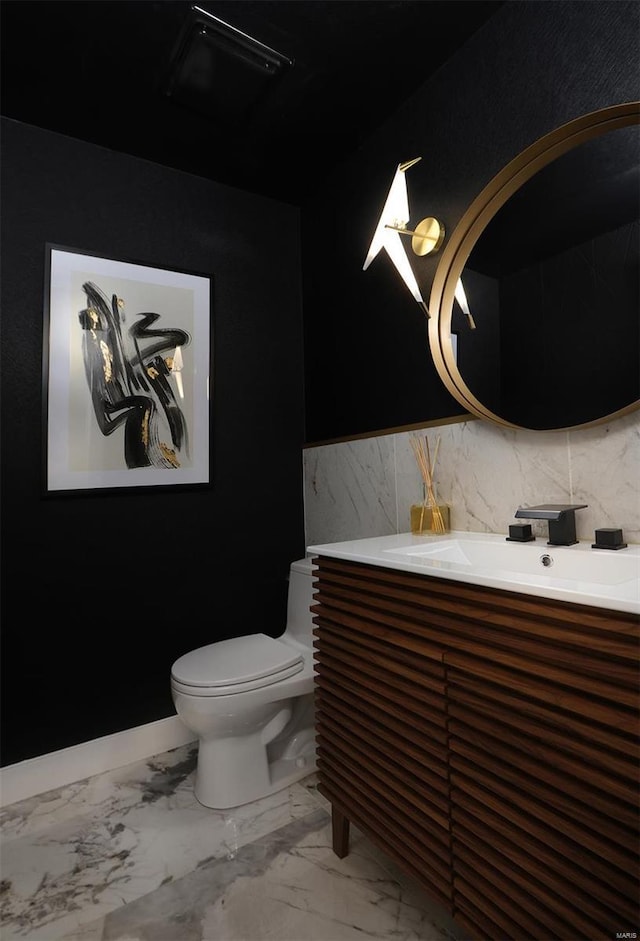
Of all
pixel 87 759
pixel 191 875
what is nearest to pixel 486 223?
pixel 191 875

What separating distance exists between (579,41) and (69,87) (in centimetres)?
167

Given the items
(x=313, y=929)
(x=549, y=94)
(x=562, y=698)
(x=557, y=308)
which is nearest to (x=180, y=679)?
(x=313, y=929)

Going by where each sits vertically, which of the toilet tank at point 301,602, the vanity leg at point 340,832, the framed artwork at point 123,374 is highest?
the framed artwork at point 123,374

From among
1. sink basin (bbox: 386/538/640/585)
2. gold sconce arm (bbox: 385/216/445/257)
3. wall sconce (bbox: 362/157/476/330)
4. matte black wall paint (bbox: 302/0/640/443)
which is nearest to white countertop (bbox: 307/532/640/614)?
sink basin (bbox: 386/538/640/585)

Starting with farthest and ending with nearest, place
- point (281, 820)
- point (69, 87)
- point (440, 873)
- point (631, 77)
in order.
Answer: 1. point (69, 87)
2. point (281, 820)
3. point (631, 77)
4. point (440, 873)

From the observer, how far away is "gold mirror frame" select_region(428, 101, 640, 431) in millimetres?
1178

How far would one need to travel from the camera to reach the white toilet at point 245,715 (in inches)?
61.8

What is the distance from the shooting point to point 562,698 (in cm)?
76

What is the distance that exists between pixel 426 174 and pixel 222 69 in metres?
0.79

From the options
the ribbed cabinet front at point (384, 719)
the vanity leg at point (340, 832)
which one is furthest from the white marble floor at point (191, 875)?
the ribbed cabinet front at point (384, 719)

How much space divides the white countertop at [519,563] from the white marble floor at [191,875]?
89 centimetres

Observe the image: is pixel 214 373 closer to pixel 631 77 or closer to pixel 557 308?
pixel 557 308

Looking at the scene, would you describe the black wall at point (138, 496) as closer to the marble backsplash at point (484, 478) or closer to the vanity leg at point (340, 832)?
the marble backsplash at point (484, 478)

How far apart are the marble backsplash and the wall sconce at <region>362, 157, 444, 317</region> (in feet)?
1.79
